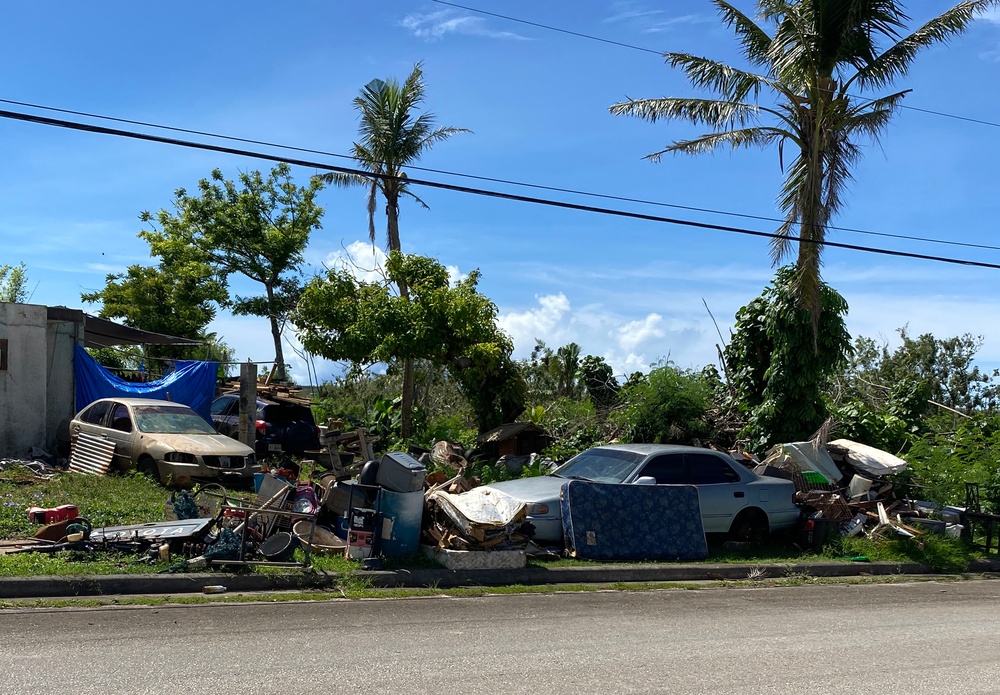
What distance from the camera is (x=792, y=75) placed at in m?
19.0

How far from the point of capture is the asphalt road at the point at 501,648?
20.0 ft

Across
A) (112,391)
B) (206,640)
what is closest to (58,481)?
(112,391)

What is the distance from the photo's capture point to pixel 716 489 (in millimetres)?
13258

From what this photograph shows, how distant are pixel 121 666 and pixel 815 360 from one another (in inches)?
621

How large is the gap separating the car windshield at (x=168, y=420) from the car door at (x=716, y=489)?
900 centimetres

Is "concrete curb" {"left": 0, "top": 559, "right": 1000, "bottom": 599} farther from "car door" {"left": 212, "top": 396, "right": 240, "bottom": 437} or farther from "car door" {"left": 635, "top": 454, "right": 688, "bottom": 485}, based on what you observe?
"car door" {"left": 212, "top": 396, "right": 240, "bottom": 437}

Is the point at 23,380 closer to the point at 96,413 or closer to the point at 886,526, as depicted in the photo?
the point at 96,413

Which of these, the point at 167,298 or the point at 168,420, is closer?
the point at 168,420

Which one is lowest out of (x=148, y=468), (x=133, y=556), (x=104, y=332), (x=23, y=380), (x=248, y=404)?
(x=133, y=556)

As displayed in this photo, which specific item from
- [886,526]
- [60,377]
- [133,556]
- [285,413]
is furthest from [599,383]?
[133,556]

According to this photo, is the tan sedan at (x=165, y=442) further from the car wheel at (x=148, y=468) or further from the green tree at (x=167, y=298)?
the green tree at (x=167, y=298)

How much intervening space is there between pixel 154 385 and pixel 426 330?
21.0 feet

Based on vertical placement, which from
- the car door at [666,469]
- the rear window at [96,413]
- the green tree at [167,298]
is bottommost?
Result: the car door at [666,469]

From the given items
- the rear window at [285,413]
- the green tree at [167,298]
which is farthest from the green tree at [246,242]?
Result: the rear window at [285,413]
